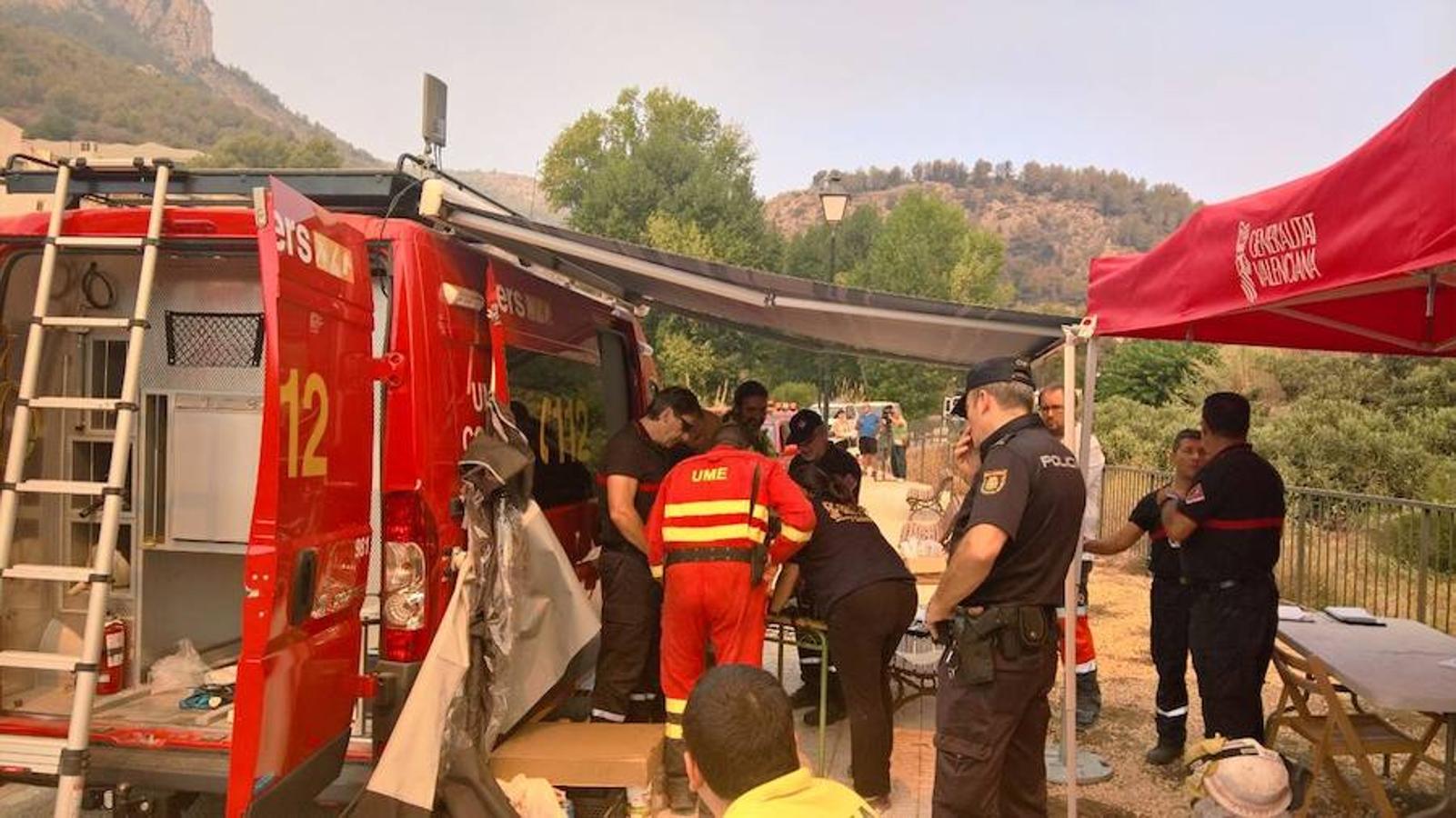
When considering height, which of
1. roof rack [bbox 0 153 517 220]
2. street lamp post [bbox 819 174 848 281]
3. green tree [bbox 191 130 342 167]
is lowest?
roof rack [bbox 0 153 517 220]

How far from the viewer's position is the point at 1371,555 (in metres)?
8.62

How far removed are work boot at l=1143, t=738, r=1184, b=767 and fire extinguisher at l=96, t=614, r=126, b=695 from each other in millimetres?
4924

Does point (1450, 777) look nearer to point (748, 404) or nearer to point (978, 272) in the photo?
point (748, 404)

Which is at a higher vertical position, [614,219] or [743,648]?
[614,219]

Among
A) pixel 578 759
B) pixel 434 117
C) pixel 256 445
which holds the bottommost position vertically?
pixel 578 759

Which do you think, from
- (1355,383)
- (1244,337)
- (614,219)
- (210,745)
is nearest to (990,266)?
(614,219)

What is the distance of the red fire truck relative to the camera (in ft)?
9.29

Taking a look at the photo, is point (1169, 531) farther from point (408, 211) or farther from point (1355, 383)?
point (1355, 383)

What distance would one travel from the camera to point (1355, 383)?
16453mm

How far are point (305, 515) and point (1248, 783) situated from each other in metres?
2.84

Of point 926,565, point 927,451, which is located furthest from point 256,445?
point 927,451

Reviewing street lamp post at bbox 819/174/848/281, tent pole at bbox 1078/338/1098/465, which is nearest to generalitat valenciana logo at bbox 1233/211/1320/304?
tent pole at bbox 1078/338/1098/465

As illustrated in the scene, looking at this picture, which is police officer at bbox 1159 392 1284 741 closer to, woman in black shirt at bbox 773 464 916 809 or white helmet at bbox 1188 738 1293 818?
woman in black shirt at bbox 773 464 916 809

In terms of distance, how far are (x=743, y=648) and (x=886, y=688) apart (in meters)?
0.79
